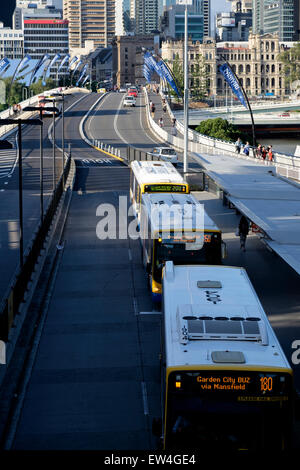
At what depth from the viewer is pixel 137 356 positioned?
20.7m

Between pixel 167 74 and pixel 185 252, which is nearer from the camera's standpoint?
pixel 185 252

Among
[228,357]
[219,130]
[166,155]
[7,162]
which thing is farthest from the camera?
[219,130]

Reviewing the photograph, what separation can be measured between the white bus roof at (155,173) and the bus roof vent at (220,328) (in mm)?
20112

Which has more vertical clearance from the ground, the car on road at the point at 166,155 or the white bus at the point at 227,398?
the car on road at the point at 166,155

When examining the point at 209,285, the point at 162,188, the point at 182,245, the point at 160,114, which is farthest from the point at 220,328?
the point at 160,114

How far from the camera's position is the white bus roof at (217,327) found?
13367 millimetres

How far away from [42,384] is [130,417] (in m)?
2.81

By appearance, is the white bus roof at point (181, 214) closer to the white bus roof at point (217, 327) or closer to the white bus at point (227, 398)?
the white bus roof at point (217, 327)

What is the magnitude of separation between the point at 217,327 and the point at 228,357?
1165 millimetres

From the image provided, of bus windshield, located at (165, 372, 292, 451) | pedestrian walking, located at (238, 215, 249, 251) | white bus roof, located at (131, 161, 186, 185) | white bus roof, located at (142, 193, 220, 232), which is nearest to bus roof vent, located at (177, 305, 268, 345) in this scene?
bus windshield, located at (165, 372, 292, 451)

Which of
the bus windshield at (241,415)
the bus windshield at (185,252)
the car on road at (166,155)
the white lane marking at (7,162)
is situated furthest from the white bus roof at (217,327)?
the car on road at (166,155)

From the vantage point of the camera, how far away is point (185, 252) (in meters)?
24.6

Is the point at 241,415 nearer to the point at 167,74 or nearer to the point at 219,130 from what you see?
the point at 219,130

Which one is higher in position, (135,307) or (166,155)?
(166,155)
